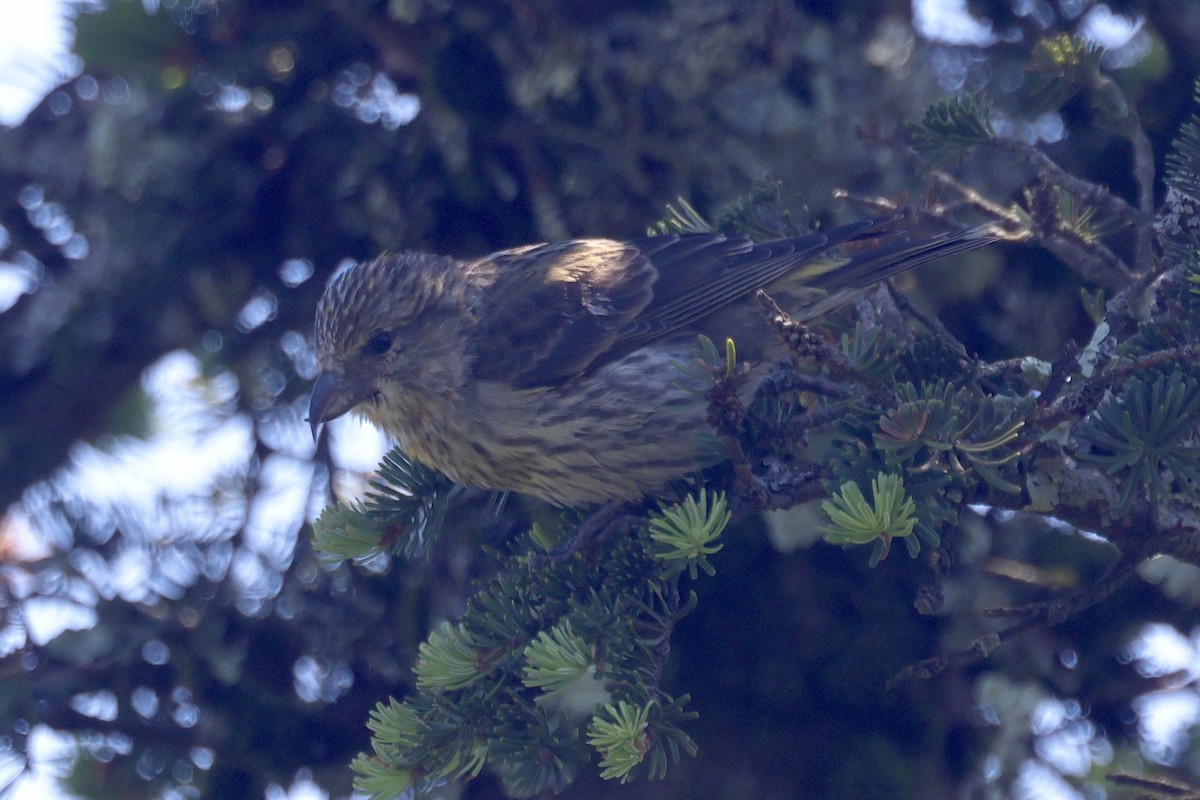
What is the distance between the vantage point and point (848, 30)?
3719 millimetres

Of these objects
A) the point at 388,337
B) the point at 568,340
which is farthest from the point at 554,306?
the point at 388,337

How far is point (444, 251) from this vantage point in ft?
13.0

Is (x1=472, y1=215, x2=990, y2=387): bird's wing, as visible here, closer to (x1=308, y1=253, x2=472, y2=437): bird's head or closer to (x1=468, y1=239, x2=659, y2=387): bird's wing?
(x1=468, y1=239, x2=659, y2=387): bird's wing

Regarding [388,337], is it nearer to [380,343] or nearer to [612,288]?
[380,343]

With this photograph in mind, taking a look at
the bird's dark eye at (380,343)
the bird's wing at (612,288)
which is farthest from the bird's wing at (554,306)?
the bird's dark eye at (380,343)

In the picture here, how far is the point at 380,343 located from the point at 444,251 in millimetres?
433

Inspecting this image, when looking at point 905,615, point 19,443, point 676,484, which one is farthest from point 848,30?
point 19,443

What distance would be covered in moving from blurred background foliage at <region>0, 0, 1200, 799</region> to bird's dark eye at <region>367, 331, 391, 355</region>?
310 mm

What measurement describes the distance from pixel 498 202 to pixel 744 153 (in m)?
0.76

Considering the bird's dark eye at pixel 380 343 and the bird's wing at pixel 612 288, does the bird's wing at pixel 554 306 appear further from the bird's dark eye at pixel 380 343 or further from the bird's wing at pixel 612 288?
the bird's dark eye at pixel 380 343

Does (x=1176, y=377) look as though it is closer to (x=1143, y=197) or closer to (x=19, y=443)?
(x=1143, y=197)

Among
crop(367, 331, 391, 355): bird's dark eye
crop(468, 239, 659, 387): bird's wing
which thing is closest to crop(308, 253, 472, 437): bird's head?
crop(367, 331, 391, 355): bird's dark eye

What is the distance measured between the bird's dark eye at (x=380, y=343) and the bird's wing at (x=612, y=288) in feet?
0.88

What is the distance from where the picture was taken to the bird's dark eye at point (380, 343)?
144 inches
